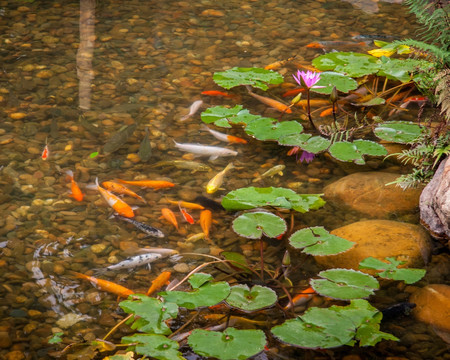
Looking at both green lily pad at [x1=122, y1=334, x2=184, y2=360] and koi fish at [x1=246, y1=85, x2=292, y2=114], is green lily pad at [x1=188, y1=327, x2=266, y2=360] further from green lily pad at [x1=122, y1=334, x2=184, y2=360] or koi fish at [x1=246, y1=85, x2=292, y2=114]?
koi fish at [x1=246, y1=85, x2=292, y2=114]

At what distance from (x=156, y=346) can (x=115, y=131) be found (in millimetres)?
1886

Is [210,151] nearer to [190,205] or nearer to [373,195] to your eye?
[190,205]

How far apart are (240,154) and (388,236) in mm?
1162

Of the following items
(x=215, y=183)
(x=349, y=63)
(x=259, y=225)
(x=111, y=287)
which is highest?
(x=349, y=63)

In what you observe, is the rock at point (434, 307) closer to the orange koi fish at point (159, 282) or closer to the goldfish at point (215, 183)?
the orange koi fish at point (159, 282)

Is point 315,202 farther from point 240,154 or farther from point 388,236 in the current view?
point 240,154

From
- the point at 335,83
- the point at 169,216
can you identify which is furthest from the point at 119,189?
the point at 335,83

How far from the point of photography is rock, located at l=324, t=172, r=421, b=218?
2.84 m

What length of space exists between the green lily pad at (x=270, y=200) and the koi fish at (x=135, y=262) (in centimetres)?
47

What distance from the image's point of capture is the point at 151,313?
6.93 ft

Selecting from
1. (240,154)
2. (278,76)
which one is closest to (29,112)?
(240,154)

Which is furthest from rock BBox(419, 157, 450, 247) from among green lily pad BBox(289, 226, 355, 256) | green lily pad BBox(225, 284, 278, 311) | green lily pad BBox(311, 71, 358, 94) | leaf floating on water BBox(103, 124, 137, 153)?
leaf floating on water BBox(103, 124, 137, 153)

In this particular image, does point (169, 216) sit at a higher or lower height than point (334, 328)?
lower

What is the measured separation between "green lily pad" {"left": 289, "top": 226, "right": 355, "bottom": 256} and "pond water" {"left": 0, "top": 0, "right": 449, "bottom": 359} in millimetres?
149
